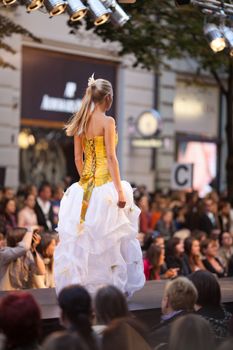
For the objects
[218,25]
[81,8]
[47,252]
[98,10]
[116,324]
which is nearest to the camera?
[116,324]

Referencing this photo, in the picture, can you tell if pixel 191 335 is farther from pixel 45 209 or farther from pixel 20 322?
pixel 45 209

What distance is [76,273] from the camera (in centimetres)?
732

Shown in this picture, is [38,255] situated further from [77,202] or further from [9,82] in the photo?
[9,82]

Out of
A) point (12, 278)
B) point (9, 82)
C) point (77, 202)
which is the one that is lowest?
point (12, 278)

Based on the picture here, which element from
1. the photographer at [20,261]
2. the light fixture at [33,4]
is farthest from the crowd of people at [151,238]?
the light fixture at [33,4]

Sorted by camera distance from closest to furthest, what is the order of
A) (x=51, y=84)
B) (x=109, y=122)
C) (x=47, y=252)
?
Result: (x=109, y=122) < (x=47, y=252) < (x=51, y=84)

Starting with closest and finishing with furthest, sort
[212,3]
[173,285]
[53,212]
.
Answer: [173,285] → [212,3] → [53,212]

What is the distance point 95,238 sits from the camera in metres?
7.34

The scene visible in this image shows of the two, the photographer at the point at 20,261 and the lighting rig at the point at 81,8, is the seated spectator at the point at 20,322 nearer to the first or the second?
the photographer at the point at 20,261

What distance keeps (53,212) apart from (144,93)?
8.58 meters

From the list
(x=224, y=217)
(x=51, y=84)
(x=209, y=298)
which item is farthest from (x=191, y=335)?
(x=51, y=84)

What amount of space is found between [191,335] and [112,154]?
3.16m

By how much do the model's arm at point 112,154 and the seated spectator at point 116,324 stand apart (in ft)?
7.80

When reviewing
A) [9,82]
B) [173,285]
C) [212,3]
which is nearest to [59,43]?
[9,82]
